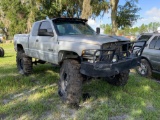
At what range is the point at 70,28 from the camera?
5559 millimetres

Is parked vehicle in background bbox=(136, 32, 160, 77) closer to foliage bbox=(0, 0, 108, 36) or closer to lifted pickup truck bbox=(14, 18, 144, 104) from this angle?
lifted pickup truck bbox=(14, 18, 144, 104)

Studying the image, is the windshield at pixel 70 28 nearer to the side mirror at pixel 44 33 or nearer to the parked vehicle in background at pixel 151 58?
the side mirror at pixel 44 33

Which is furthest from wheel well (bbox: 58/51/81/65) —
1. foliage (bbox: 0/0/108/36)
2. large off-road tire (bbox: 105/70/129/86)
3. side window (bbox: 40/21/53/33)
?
foliage (bbox: 0/0/108/36)

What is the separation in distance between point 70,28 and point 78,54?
138 cm

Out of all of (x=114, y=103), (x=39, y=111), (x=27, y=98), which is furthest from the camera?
(x=27, y=98)

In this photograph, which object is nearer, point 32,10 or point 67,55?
point 67,55

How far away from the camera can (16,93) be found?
5.44 m

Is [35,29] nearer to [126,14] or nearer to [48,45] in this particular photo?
[48,45]

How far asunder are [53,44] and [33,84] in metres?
1.71

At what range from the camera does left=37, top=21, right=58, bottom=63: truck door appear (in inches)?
208

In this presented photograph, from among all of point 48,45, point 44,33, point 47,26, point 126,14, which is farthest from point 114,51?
point 126,14

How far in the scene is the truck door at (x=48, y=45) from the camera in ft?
17.3

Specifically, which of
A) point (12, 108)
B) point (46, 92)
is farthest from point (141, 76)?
point (12, 108)

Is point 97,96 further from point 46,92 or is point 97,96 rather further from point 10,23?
point 10,23
